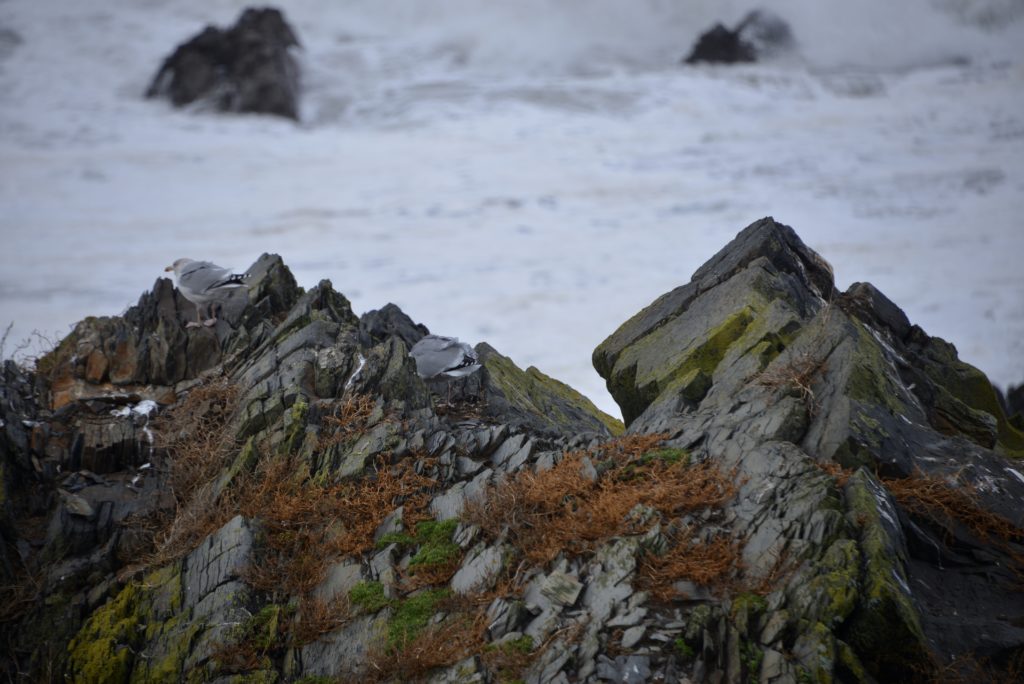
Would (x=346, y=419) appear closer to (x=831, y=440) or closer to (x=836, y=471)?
(x=831, y=440)

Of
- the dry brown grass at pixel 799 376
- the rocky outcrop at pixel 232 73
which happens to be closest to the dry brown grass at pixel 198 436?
the dry brown grass at pixel 799 376

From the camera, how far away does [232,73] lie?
62531 mm

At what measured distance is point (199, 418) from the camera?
41.0ft

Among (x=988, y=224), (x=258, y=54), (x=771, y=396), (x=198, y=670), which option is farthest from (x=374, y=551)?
(x=258, y=54)

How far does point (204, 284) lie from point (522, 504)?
7.00 meters

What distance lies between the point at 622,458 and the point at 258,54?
201 ft

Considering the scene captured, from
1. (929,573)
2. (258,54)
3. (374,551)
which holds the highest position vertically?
(258,54)

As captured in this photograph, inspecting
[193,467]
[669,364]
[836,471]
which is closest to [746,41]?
[669,364]

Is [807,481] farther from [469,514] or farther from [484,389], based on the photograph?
[484,389]

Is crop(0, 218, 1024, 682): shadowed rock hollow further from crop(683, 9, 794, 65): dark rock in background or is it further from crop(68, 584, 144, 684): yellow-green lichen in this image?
crop(683, 9, 794, 65): dark rock in background

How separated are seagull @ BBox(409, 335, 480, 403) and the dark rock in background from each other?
65517mm

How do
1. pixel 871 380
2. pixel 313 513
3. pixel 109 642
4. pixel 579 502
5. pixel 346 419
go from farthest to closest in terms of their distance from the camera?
pixel 346 419, pixel 313 513, pixel 871 380, pixel 109 642, pixel 579 502

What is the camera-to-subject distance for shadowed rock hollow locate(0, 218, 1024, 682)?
25.8ft

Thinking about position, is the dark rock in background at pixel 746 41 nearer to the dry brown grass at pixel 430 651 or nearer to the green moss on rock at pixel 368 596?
the green moss on rock at pixel 368 596
